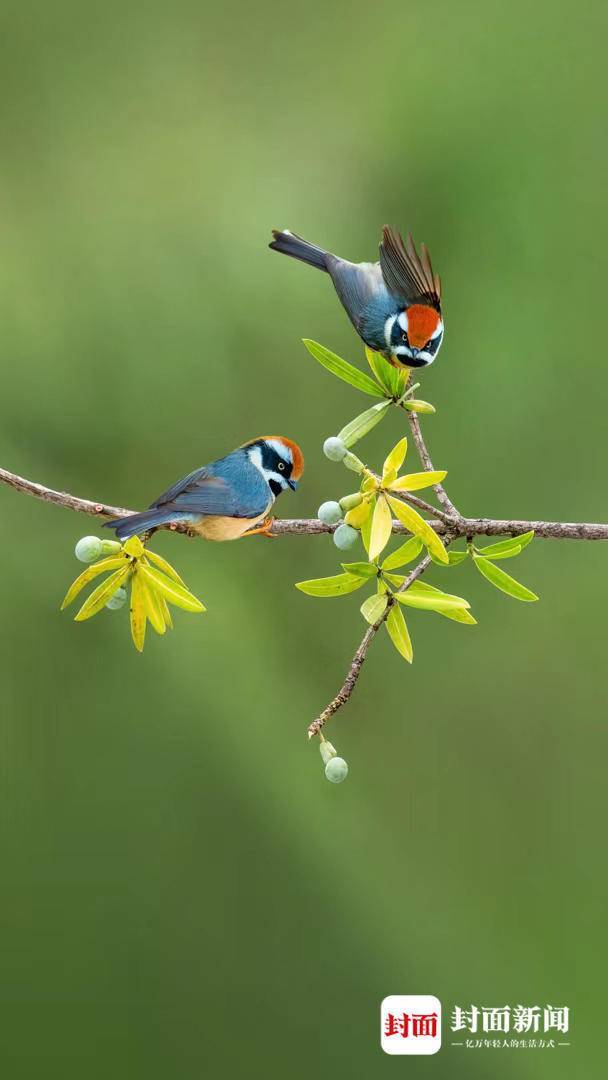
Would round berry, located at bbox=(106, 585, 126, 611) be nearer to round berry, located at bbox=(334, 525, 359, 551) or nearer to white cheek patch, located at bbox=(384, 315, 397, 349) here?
round berry, located at bbox=(334, 525, 359, 551)

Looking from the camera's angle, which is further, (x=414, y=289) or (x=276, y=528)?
(x=414, y=289)

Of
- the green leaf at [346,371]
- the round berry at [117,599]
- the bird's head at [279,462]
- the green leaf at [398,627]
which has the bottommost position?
the green leaf at [398,627]

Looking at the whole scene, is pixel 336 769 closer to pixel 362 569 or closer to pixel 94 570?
pixel 362 569

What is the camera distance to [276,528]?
4.10 ft

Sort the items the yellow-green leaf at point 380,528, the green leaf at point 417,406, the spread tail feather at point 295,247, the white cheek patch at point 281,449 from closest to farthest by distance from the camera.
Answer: the yellow-green leaf at point 380,528, the green leaf at point 417,406, the white cheek patch at point 281,449, the spread tail feather at point 295,247

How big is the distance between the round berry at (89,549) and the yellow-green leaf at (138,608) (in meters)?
0.07

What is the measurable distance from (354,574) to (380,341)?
410mm

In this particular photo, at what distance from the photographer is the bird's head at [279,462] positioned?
4.32ft

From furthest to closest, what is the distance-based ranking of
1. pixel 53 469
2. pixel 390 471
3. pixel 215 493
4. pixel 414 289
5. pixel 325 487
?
1. pixel 53 469
2. pixel 325 487
3. pixel 414 289
4. pixel 215 493
5. pixel 390 471

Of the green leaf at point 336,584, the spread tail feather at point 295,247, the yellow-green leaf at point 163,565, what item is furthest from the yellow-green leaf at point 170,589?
the spread tail feather at point 295,247

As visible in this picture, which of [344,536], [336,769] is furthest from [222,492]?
[336,769]

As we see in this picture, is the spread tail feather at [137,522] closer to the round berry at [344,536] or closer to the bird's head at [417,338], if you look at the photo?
the round berry at [344,536]

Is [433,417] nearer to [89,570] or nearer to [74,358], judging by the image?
[74,358]

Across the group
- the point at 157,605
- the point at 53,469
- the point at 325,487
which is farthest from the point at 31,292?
the point at 157,605
